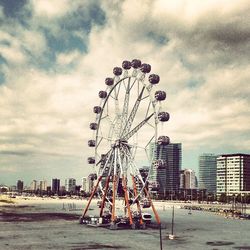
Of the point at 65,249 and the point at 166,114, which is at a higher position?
the point at 166,114

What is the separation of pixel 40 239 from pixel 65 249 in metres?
11.4

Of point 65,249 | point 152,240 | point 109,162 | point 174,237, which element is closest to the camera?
point 65,249

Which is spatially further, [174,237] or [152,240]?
[174,237]

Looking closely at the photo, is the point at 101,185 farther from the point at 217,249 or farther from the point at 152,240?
the point at 217,249

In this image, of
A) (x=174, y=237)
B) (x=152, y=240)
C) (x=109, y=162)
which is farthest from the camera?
(x=109, y=162)

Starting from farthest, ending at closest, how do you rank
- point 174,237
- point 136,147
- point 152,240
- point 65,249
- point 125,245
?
point 136,147 → point 174,237 → point 152,240 → point 125,245 → point 65,249

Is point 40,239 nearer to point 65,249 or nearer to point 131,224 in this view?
point 65,249

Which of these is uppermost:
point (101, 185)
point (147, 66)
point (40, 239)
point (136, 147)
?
point (147, 66)

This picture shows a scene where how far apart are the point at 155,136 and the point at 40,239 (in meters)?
25.4

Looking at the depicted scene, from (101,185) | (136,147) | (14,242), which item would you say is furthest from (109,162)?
(14,242)

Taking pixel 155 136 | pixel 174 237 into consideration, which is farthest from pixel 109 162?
pixel 174 237

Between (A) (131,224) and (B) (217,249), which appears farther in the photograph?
(A) (131,224)

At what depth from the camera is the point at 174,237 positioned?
222 ft

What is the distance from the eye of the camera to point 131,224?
252ft
